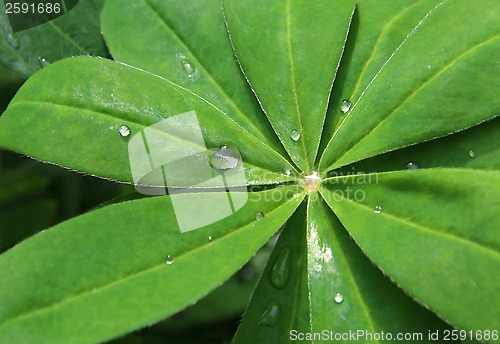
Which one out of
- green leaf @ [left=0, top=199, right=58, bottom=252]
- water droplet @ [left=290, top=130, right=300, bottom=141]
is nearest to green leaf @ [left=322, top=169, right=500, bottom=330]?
water droplet @ [left=290, top=130, right=300, bottom=141]

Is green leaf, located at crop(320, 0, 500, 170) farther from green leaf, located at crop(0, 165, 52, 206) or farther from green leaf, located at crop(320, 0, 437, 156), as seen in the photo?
green leaf, located at crop(0, 165, 52, 206)

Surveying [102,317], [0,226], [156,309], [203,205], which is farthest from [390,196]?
[0,226]

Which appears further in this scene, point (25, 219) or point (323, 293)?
point (25, 219)

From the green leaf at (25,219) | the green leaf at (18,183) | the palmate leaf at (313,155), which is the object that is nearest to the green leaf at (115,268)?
the palmate leaf at (313,155)

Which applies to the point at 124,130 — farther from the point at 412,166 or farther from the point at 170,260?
the point at 412,166

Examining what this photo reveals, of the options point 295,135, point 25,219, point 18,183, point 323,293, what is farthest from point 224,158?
point 18,183

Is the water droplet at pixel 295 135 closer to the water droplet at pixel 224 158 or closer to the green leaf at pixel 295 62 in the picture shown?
the green leaf at pixel 295 62
